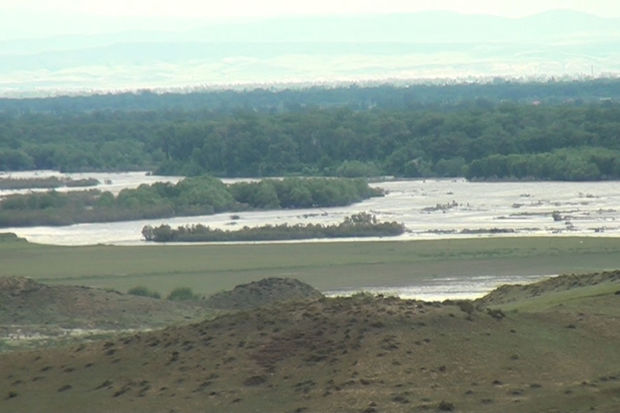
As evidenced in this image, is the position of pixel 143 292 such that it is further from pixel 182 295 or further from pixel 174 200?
pixel 174 200

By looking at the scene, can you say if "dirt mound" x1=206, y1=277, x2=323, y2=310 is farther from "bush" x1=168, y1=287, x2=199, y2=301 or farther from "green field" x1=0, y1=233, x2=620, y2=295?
"green field" x1=0, y1=233, x2=620, y2=295

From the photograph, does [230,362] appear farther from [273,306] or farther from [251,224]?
[251,224]

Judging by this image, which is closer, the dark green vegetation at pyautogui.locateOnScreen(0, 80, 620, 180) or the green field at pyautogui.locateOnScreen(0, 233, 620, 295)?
the green field at pyautogui.locateOnScreen(0, 233, 620, 295)

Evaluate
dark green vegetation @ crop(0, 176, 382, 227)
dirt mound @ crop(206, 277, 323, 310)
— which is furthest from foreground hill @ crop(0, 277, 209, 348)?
dark green vegetation @ crop(0, 176, 382, 227)

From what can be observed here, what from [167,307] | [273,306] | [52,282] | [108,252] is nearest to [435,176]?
[108,252]

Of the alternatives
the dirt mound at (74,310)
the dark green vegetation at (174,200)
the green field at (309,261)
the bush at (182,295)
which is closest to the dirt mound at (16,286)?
the dirt mound at (74,310)

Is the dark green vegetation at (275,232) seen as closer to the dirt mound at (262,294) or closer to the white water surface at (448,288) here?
the white water surface at (448,288)
